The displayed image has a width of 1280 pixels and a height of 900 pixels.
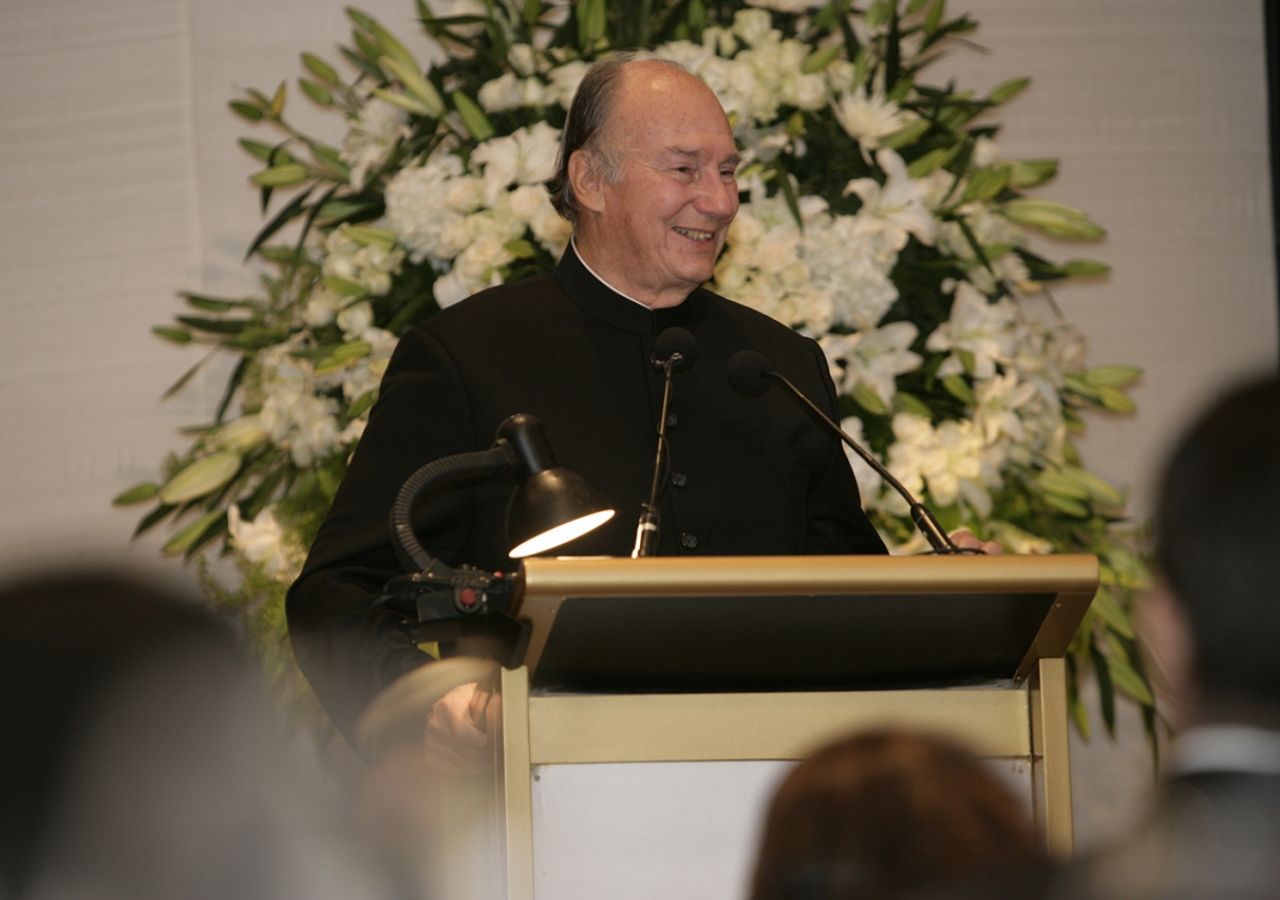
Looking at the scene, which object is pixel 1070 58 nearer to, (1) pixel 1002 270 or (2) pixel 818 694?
(1) pixel 1002 270

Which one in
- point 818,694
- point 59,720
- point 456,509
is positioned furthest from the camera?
point 456,509

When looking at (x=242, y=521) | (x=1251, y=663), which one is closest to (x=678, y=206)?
(x=242, y=521)

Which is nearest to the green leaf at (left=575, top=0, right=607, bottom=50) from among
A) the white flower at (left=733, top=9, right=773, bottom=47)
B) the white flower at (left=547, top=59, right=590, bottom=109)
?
the white flower at (left=547, top=59, right=590, bottom=109)

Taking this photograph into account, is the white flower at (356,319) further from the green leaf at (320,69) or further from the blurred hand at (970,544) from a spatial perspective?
the blurred hand at (970,544)

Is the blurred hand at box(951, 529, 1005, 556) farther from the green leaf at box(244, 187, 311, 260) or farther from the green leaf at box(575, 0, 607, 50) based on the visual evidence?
the green leaf at box(244, 187, 311, 260)

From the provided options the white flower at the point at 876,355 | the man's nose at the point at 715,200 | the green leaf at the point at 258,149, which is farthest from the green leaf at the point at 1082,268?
the green leaf at the point at 258,149

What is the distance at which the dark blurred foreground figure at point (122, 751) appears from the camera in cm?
85

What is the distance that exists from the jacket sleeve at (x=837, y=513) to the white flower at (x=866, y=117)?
670 mm

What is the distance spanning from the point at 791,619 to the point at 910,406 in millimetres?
1387

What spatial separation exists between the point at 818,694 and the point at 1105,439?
8.33 ft

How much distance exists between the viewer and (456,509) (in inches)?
88.7

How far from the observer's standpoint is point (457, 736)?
174cm

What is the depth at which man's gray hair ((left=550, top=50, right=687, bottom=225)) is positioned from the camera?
8.30 feet

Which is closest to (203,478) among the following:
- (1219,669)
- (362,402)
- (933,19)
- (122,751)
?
(362,402)
